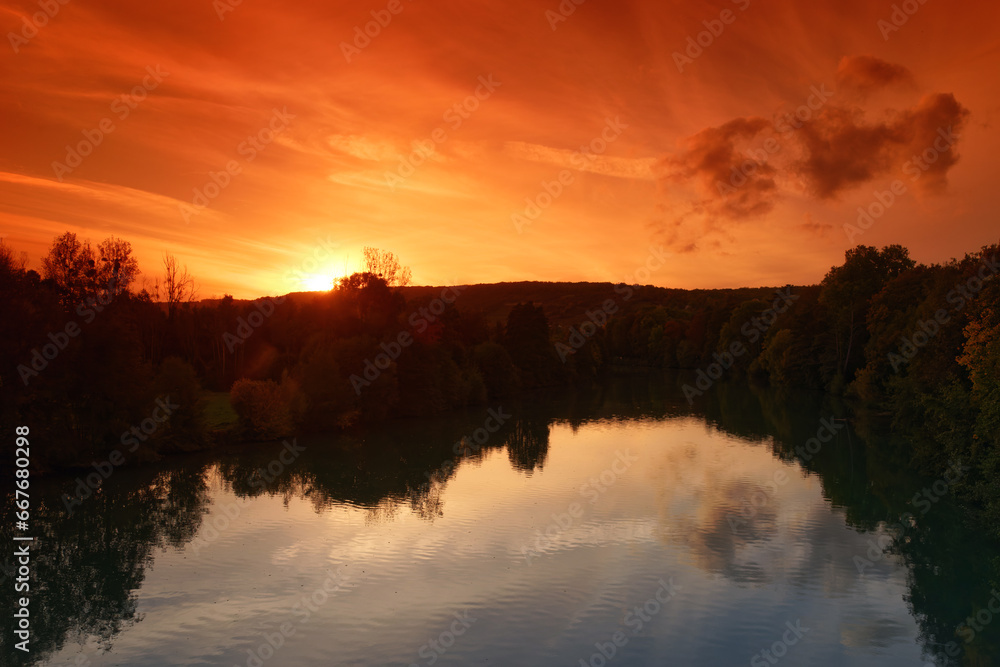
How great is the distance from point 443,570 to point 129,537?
1169cm

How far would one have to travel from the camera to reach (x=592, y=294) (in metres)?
178

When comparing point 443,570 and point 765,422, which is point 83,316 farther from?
point 765,422

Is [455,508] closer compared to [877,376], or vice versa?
[455,508]

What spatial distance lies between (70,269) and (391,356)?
74.8 feet

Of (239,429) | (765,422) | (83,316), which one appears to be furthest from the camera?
(765,422)

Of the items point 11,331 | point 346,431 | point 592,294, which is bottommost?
point 346,431

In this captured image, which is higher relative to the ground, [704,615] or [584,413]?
[584,413]

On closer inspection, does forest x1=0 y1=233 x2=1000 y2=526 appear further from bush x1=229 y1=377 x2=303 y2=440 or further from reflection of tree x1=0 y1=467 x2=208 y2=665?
reflection of tree x1=0 y1=467 x2=208 y2=665

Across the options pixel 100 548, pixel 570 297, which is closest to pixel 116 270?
pixel 100 548

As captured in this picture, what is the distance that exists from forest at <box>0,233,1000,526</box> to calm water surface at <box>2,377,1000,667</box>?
2697 millimetres

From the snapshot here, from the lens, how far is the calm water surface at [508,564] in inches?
587

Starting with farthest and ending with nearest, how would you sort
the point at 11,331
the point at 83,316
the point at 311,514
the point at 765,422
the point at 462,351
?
1. the point at 462,351
2. the point at 765,422
3. the point at 83,316
4. the point at 11,331
5. the point at 311,514

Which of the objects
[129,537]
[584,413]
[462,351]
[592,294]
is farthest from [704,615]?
[592,294]

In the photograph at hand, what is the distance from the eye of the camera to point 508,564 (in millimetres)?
20016
